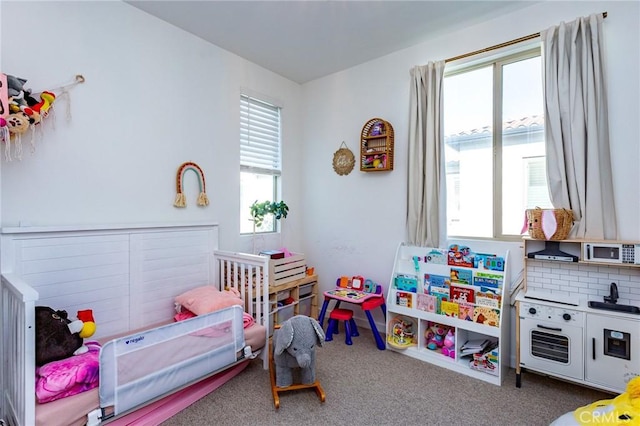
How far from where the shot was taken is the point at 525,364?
6.78 feet

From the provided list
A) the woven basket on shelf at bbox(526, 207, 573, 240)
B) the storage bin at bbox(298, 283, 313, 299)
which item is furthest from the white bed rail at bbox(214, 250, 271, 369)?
the woven basket on shelf at bbox(526, 207, 573, 240)

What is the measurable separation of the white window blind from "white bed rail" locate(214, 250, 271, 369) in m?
1.02

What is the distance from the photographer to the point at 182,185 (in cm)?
262

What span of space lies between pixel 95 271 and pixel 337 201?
89.2 inches

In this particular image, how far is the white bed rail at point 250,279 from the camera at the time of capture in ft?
7.50

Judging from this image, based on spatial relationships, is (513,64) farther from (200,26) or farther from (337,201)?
(200,26)

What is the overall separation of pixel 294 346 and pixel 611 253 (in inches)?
80.5

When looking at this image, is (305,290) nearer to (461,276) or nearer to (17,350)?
(461,276)

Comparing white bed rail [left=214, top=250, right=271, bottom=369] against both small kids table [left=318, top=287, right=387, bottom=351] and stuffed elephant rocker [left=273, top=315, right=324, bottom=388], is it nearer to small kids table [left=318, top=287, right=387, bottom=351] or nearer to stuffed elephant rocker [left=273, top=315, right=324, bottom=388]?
stuffed elephant rocker [left=273, top=315, right=324, bottom=388]

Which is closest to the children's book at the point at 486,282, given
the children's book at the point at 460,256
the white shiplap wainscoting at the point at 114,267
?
the children's book at the point at 460,256

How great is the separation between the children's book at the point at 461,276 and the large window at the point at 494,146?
362mm

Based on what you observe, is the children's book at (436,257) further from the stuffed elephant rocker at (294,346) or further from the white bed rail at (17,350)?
the white bed rail at (17,350)

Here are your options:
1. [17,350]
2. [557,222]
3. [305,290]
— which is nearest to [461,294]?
[557,222]

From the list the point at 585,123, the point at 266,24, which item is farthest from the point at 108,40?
the point at 585,123
